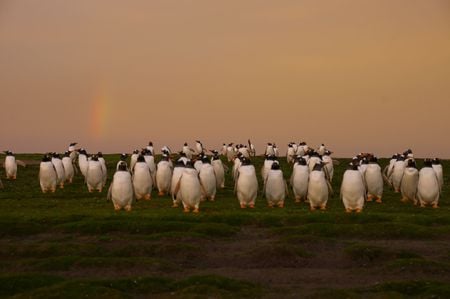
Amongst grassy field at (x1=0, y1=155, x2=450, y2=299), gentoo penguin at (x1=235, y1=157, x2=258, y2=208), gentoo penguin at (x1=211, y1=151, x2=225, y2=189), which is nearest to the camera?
grassy field at (x1=0, y1=155, x2=450, y2=299)

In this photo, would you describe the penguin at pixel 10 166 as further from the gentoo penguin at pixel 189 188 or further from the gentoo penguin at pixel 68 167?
the gentoo penguin at pixel 189 188

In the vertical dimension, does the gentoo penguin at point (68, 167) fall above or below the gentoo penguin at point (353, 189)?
above

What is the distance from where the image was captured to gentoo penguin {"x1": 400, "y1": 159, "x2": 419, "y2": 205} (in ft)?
108

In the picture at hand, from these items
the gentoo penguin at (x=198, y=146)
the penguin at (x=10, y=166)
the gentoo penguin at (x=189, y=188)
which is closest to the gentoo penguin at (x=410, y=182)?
the gentoo penguin at (x=189, y=188)

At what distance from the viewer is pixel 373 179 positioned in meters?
32.9

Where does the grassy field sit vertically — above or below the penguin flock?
below

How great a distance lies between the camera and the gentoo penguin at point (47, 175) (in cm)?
3834

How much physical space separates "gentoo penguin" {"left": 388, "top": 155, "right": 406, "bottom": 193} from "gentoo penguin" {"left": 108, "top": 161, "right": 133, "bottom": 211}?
14.5 m

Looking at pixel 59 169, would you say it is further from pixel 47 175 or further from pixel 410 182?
pixel 410 182

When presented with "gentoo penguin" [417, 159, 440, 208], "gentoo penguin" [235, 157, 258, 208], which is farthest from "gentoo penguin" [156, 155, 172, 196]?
"gentoo penguin" [417, 159, 440, 208]

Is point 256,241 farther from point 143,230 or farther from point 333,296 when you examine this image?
point 333,296

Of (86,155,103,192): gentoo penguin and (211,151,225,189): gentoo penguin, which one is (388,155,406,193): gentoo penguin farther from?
(86,155,103,192): gentoo penguin

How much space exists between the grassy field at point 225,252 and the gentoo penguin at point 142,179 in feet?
3.38

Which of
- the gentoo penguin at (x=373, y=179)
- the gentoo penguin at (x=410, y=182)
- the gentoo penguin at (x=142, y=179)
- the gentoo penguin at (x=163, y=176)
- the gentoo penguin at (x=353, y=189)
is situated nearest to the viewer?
the gentoo penguin at (x=353, y=189)
